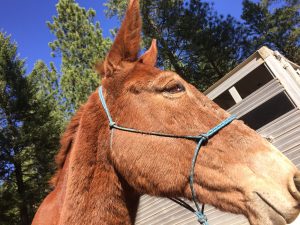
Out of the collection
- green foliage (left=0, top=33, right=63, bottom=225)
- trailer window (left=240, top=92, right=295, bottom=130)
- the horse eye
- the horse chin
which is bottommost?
trailer window (left=240, top=92, right=295, bottom=130)

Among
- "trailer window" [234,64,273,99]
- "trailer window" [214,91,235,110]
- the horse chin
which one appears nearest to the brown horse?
the horse chin

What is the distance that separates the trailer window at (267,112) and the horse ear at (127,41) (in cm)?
528

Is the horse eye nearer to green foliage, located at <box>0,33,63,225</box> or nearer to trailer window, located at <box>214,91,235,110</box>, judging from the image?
trailer window, located at <box>214,91,235,110</box>

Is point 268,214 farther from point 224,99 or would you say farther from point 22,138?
point 22,138

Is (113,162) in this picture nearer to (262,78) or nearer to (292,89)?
(292,89)

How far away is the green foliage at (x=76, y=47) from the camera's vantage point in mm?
19953

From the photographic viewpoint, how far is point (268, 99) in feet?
22.3

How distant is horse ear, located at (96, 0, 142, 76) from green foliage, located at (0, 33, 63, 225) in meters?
11.8

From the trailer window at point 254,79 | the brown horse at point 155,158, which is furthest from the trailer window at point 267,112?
the brown horse at point 155,158

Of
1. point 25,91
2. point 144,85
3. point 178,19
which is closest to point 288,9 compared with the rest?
point 178,19

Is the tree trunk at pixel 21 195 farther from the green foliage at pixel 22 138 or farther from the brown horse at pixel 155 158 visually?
the brown horse at pixel 155 158

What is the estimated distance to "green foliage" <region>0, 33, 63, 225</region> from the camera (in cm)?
1446

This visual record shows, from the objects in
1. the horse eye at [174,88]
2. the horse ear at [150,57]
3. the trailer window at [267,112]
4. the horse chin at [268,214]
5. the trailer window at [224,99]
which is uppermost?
the horse ear at [150,57]

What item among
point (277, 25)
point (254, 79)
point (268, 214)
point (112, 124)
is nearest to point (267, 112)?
point (254, 79)
